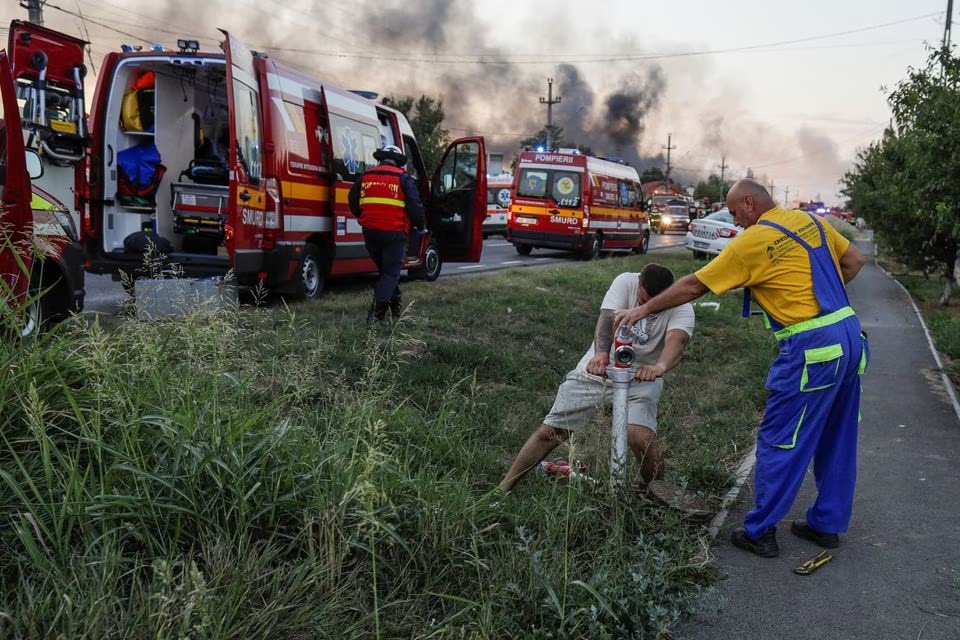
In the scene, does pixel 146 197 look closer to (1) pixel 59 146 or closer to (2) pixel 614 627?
(1) pixel 59 146

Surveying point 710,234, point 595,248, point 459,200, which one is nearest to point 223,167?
point 459,200

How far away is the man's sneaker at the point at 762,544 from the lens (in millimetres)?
3744

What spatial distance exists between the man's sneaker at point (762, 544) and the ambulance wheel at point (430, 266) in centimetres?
918

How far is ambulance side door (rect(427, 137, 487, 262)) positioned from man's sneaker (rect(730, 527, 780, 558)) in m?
8.37

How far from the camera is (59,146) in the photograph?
7414mm

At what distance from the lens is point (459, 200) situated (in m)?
12.1

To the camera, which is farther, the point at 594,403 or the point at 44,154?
the point at 44,154

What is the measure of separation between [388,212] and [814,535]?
5399mm

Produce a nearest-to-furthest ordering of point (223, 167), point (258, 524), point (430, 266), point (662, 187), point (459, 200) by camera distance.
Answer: point (258, 524) → point (223, 167) → point (459, 200) → point (430, 266) → point (662, 187)

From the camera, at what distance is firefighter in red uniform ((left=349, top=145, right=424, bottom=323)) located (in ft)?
26.8

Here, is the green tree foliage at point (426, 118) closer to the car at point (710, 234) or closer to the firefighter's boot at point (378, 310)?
the car at point (710, 234)

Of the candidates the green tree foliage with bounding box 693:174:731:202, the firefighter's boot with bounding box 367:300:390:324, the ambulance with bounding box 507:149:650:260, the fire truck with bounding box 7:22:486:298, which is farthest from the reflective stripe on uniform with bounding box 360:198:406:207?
the green tree foliage with bounding box 693:174:731:202

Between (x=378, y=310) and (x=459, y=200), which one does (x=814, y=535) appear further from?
(x=459, y=200)

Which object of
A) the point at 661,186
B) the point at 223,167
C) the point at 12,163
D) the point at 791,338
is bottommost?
the point at 791,338
